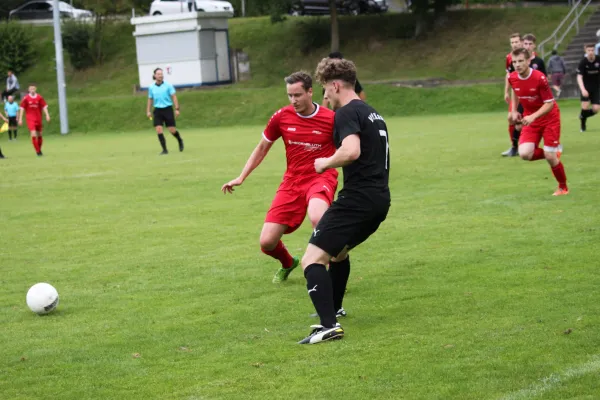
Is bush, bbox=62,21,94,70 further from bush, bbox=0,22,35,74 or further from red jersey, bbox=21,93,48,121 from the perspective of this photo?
red jersey, bbox=21,93,48,121

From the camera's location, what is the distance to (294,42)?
52.1 m

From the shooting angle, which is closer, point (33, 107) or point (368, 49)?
point (33, 107)

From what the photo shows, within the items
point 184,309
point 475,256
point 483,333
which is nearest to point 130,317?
point 184,309

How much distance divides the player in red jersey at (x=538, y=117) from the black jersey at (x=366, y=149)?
6508mm

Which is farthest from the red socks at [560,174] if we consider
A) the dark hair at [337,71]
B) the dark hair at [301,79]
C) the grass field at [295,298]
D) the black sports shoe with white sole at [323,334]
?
the black sports shoe with white sole at [323,334]

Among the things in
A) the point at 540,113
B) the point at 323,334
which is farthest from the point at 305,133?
the point at 540,113

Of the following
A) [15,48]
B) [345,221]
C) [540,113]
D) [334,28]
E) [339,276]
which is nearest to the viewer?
[345,221]

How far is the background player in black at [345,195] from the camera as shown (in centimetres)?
648

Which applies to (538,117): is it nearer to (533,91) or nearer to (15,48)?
(533,91)

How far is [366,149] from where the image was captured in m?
6.53

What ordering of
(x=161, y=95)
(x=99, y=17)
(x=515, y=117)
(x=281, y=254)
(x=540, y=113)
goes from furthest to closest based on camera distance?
(x=99, y=17), (x=161, y=95), (x=515, y=117), (x=540, y=113), (x=281, y=254)

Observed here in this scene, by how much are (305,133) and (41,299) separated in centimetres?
278

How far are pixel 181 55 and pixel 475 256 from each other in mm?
39055

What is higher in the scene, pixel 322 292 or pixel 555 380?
pixel 322 292
